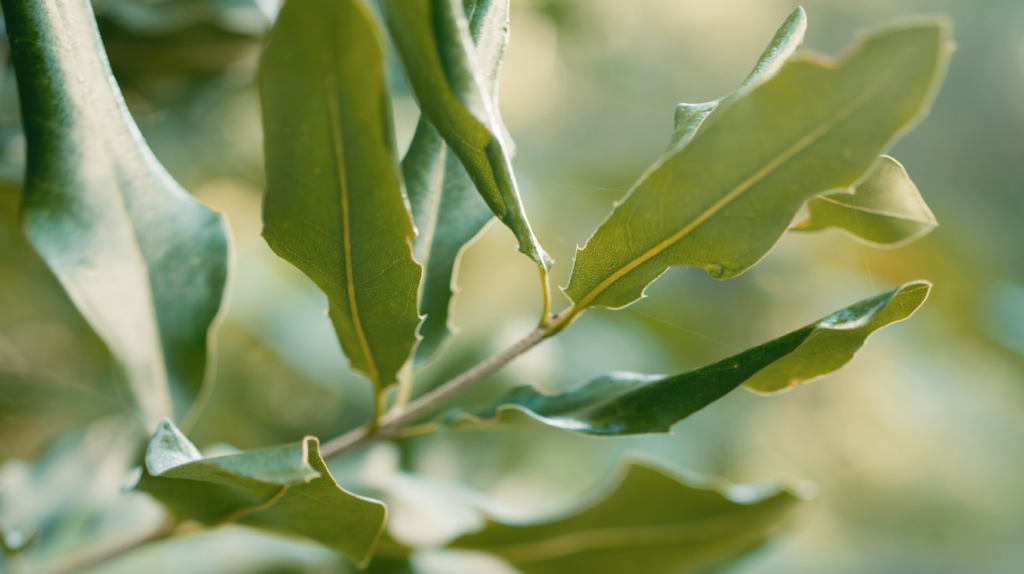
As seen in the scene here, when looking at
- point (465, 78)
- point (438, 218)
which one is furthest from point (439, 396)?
point (465, 78)

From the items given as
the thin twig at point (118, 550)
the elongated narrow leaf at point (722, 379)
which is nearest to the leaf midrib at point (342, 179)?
the elongated narrow leaf at point (722, 379)

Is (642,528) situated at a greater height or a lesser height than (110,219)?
lesser

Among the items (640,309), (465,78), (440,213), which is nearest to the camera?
(465,78)

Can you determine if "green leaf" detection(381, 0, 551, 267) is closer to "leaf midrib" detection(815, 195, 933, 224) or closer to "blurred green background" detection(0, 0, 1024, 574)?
"leaf midrib" detection(815, 195, 933, 224)

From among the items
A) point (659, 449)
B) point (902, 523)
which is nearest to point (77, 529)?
point (659, 449)

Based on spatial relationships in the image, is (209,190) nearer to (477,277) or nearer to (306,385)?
(306,385)

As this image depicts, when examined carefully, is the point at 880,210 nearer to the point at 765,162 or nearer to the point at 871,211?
the point at 871,211
